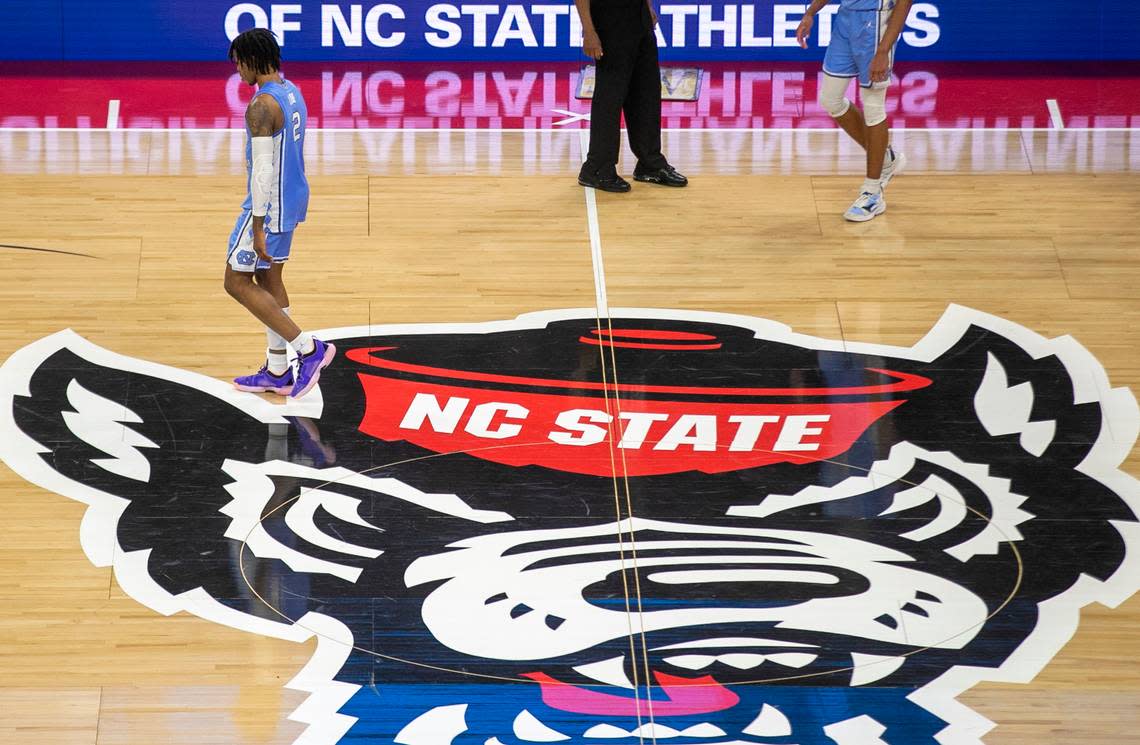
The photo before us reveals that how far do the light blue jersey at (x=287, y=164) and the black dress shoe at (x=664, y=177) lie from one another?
250 cm

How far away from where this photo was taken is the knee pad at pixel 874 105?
755cm

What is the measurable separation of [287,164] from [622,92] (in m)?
2.47

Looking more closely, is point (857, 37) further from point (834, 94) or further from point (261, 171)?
point (261, 171)

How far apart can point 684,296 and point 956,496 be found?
1.75 meters

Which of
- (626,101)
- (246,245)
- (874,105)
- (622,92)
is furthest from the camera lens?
(626,101)

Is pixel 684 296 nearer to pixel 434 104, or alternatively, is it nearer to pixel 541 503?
pixel 541 503

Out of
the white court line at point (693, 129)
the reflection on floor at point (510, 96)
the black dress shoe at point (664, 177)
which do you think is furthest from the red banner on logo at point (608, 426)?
the reflection on floor at point (510, 96)

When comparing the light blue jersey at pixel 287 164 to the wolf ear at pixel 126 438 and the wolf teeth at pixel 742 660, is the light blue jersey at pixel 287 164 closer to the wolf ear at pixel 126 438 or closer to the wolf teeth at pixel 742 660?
the wolf ear at pixel 126 438

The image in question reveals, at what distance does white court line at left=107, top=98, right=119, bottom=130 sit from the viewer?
868cm

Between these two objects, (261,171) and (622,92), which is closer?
(261,171)

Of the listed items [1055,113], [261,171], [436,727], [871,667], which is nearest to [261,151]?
[261,171]

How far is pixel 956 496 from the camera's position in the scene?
18.8 feet

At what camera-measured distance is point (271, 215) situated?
19.7 ft

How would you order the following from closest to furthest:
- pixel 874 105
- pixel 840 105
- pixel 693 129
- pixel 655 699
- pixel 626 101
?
pixel 655 699 → pixel 874 105 → pixel 840 105 → pixel 626 101 → pixel 693 129
